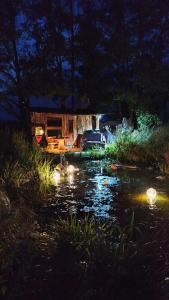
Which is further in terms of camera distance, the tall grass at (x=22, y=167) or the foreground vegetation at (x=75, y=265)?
the tall grass at (x=22, y=167)

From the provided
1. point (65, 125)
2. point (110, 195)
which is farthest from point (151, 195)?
point (65, 125)

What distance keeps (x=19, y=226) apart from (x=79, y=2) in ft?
73.4

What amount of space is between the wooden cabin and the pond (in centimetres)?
823

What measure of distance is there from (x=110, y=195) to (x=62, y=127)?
1360 centimetres

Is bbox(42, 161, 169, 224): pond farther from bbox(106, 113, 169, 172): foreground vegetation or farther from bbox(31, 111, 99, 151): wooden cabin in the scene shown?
bbox(31, 111, 99, 151): wooden cabin

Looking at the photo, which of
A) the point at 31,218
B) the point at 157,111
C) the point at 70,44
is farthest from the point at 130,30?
the point at 31,218

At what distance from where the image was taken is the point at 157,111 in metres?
25.7

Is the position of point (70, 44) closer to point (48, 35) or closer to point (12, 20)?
point (48, 35)

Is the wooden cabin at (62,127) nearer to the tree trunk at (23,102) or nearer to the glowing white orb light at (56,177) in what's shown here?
the tree trunk at (23,102)

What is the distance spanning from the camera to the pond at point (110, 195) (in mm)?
7031

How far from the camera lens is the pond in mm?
7031

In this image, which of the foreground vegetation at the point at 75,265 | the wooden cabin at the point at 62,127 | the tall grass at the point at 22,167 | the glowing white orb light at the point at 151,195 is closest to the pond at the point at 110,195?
the glowing white orb light at the point at 151,195

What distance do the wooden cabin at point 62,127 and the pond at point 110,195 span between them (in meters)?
8.23

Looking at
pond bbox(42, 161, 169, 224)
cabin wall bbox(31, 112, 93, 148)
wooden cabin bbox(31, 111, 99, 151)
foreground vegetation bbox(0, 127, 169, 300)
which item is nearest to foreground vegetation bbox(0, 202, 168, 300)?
foreground vegetation bbox(0, 127, 169, 300)
